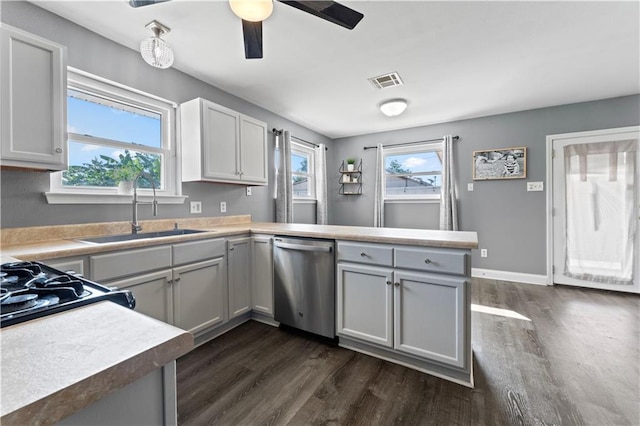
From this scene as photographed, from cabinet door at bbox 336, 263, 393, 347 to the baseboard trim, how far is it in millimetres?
2864

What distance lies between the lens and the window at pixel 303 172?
439cm

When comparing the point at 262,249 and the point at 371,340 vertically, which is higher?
the point at 262,249

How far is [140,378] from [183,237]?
5.61 ft

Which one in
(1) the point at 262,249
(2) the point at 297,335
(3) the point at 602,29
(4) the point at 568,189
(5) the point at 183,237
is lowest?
(2) the point at 297,335

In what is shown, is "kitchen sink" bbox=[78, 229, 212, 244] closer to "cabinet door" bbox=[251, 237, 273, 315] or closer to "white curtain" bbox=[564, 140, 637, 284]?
"cabinet door" bbox=[251, 237, 273, 315]

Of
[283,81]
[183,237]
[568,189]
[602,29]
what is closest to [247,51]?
[283,81]

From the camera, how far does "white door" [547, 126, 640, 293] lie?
3270 millimetres

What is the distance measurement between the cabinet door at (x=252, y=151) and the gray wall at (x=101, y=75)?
349mm

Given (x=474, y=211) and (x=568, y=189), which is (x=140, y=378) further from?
(x=568, y=189)

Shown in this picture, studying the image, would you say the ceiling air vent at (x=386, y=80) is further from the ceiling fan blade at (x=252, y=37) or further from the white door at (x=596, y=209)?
the white door at (x=596, y=209)

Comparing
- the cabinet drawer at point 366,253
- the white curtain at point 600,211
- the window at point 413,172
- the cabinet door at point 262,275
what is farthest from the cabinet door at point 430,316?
the white curtain at point 600,211

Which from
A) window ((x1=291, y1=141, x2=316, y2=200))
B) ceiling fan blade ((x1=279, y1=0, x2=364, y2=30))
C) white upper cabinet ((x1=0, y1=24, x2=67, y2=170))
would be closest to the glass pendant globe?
white upper cabinet ((x1=0, y1=24, x2=67, y2=170))

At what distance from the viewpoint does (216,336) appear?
2320mm

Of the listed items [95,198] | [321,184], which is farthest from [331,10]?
[321,184]
